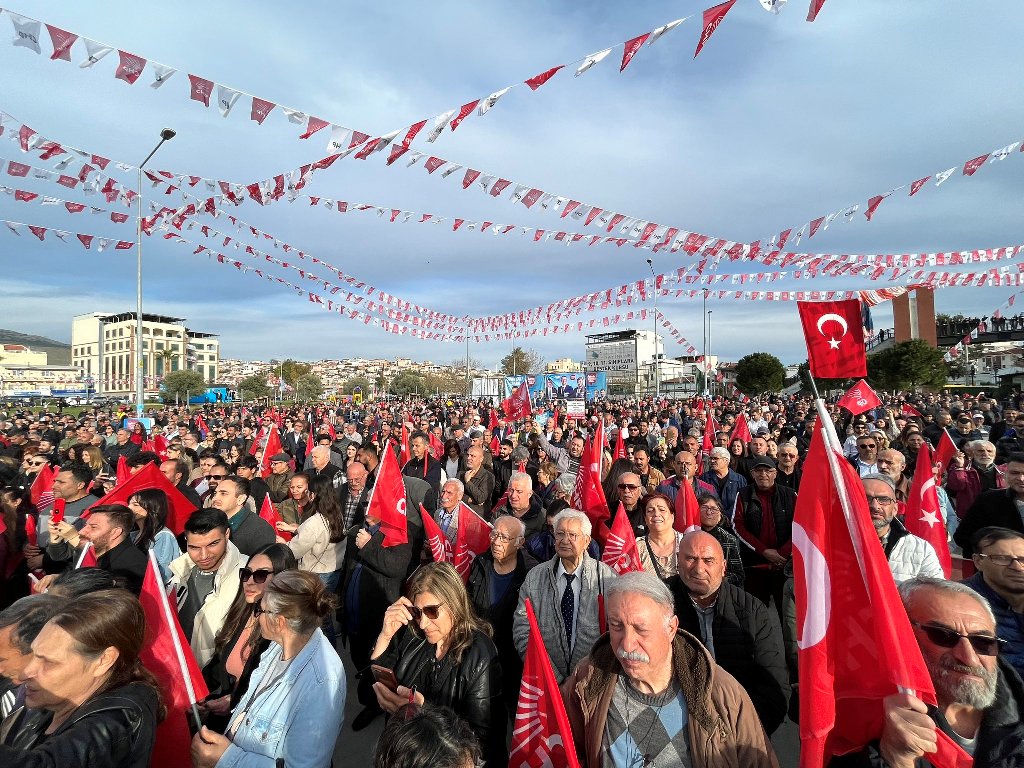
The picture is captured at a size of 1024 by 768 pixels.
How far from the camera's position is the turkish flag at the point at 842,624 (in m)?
1.84

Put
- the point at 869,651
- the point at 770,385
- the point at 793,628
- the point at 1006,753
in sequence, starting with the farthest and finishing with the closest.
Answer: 1. the point at 770,385
2. the point at 793,628
3. the point at 869,651
4. the point at 1006,753

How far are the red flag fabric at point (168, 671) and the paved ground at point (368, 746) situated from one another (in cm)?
147

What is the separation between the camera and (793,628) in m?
3.25

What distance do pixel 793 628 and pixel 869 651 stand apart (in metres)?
1.48

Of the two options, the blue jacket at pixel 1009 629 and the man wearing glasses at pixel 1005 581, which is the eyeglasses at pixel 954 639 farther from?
the man wearing glasses at pixel 1005 581

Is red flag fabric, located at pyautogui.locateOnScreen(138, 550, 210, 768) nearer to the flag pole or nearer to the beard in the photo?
the flag pole

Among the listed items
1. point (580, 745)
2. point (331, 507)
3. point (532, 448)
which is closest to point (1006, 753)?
point (580, 745)

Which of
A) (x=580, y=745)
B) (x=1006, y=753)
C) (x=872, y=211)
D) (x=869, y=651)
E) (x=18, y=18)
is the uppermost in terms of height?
(x=18, y=18)

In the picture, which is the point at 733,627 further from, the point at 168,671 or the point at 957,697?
the point at 168,671

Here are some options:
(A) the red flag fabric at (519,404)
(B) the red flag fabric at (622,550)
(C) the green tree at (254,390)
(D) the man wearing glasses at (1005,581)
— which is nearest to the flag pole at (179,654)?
(B) the red flag fabric at (622,550)

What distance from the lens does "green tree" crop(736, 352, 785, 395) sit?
44000 millimetres

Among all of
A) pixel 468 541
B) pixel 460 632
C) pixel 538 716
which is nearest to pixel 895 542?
pixel 538 716

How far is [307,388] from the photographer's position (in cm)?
8325

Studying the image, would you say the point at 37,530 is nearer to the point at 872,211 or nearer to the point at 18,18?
the point at 18,18
